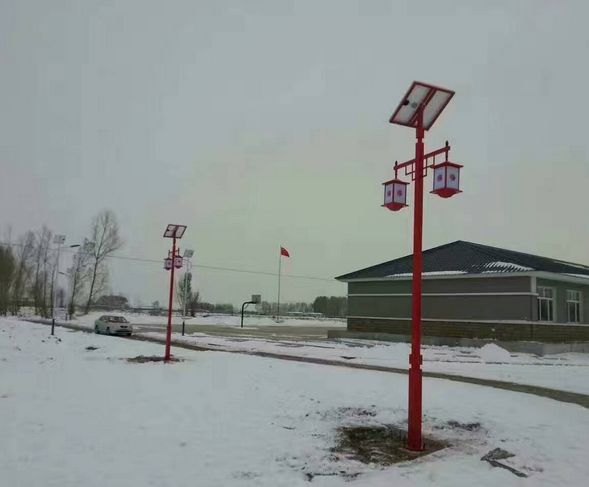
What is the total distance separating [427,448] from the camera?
7113mm

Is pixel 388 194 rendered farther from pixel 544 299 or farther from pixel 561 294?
pixel 561 294

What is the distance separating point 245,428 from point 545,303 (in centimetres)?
2455

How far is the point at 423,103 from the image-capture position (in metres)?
7.66

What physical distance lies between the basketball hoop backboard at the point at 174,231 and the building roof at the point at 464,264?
1747 cm

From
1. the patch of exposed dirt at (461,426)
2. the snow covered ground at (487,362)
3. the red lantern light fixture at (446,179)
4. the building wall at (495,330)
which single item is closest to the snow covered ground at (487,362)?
the snow covered ground at (487,362)

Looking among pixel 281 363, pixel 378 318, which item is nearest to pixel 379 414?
pixel 281 363

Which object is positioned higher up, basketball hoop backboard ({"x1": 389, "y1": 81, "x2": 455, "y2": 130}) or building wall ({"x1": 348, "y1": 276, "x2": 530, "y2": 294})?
basketball hoop backboard ({"x1": 389, "y1": 81, "x2": 455, "y2": 130})

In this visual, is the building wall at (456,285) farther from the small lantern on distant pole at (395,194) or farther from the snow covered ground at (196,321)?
the snow covered ground at (196,321)

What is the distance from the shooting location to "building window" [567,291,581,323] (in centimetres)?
2952

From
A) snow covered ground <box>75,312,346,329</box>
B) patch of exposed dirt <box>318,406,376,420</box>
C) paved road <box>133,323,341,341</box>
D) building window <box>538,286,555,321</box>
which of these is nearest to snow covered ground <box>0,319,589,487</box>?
patch of exposed dirt <box>318,406,376,420</box>

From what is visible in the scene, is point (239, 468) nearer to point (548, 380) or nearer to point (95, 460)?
point (95, 460)

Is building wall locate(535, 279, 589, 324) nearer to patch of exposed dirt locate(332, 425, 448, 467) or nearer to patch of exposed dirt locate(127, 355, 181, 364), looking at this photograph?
patch of exposed dirt locate(127, 355, 181, 364)

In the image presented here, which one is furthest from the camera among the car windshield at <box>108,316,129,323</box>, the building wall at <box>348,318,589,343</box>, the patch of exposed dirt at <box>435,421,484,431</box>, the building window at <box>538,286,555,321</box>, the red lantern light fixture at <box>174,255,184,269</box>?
the car windshield at <box>108,316,129,323</box>

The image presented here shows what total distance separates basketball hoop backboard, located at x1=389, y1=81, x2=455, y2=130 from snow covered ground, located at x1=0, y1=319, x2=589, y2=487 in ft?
15.9
